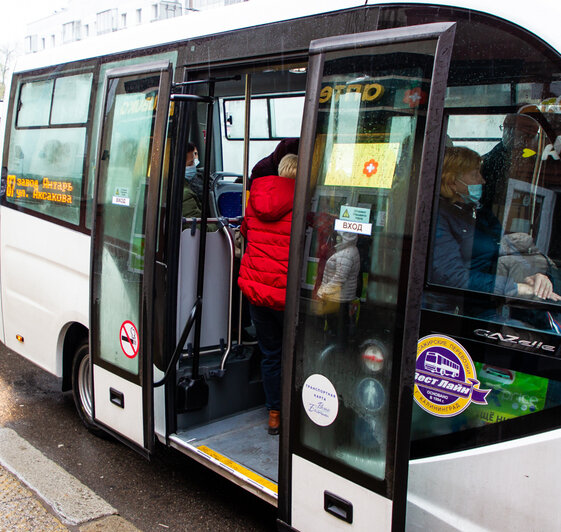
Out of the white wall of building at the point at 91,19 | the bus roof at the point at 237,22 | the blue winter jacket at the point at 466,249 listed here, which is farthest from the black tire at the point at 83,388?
the white wall of building at the point at 91,19

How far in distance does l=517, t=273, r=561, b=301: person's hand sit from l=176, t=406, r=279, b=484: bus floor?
1652mm

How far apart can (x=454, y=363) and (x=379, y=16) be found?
149 cm

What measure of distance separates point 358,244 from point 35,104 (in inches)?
144

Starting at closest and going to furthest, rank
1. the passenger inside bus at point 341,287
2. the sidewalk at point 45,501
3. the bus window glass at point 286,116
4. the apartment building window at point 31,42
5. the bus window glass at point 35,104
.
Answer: the passenger inside bus at point 341,287 < the sidewalk at point 45,501 < the bus window glass at point 35,104 < the bus window glass at point 286,116 < the apartment building window at point 31,42

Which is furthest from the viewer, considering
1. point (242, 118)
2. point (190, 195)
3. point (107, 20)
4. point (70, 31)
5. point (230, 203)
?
point (70, 31)

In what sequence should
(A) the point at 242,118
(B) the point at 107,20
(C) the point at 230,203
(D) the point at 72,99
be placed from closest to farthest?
(D) the point at 72,99, (C) the point at 230,203, (A) the point at 242,118, (B) the point at 107,20

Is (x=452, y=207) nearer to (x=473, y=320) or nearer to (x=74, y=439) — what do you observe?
(x=473, y=320)

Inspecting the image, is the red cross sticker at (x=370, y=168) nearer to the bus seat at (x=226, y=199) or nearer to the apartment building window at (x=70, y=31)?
the bus seat at (x=226, y=199)

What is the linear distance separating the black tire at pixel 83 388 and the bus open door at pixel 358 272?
2.47m

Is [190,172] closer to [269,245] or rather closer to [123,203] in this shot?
[123,203]

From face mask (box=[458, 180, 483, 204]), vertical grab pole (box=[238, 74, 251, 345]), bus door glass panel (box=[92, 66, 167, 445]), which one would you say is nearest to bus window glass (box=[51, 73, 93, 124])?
bus door glass panel (box=[92, 66, 167, 445])

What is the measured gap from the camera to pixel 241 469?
11.4 feet

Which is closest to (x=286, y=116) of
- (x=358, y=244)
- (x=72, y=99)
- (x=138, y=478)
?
(x=72, y=99)

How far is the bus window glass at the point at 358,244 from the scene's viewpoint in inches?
95.3
